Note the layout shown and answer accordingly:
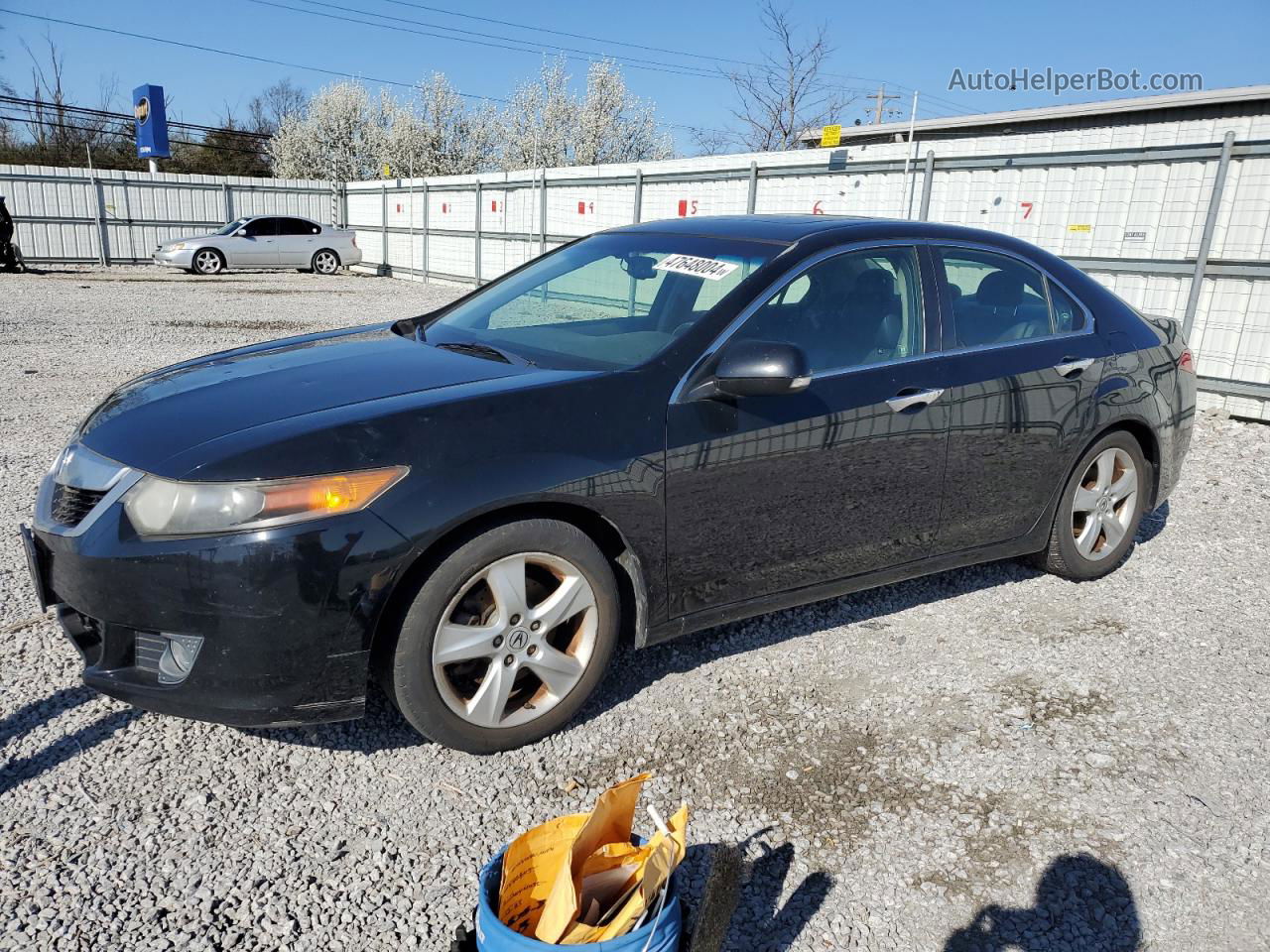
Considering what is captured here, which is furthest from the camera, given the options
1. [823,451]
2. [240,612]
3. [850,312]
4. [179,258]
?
[179,258]

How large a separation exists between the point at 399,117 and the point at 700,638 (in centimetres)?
4571

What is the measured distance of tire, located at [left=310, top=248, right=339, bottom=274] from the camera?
945 inches

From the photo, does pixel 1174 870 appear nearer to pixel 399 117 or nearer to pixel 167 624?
pixel 167 624

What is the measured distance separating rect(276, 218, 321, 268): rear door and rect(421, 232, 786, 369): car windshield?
21.5m

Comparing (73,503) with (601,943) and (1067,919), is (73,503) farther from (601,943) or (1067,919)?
(1067,919)

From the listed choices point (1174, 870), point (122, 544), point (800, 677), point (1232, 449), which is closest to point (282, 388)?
point (122, 544)

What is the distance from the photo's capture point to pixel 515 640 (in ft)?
9.01

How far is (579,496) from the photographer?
276 cm

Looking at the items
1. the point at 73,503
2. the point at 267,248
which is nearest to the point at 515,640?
the point at 73,503

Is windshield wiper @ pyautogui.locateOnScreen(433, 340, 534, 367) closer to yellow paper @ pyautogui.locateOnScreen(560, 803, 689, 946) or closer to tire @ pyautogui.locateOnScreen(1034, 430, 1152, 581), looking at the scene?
yellow paper @ pyautogui.locateOnScreen(560, 803, 689, 946)

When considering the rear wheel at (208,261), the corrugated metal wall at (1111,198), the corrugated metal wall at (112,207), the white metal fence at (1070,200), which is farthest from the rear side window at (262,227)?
the corrugated metal wall at (1111,198)

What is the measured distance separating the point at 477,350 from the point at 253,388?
778 millimetres

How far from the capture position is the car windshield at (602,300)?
3273 millimetres

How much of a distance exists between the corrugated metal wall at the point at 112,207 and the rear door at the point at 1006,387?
26.4 meters
